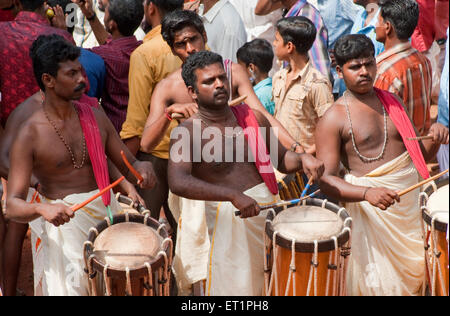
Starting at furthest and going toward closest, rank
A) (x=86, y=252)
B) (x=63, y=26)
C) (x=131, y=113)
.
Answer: (x=63, y=26) → (x=131, y=113) → (x=86, y=252)

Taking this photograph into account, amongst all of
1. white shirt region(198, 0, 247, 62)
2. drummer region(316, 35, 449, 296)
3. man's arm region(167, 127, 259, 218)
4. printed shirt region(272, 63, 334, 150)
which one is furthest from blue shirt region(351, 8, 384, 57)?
man's arm region(167, 127, 259, 218)

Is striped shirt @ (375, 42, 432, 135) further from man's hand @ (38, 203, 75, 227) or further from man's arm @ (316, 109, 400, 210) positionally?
man's hand @ (38, 203, 75, 227)

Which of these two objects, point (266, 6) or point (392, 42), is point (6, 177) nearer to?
point (392, 42)

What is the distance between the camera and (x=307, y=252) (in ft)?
14.7

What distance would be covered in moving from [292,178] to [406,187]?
0.90 metres

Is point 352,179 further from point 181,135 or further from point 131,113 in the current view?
point 131,113

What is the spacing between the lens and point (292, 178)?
5605mm

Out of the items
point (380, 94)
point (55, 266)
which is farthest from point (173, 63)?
point (55, 266)

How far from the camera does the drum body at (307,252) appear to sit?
4.49 meters

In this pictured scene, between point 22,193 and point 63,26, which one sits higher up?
point 63,26

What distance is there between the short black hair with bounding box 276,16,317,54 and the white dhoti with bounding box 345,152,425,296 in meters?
1.58

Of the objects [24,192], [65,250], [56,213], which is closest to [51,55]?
[24,192]

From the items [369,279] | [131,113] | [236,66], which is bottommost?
[369,279]

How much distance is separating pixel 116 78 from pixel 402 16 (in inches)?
95.6
